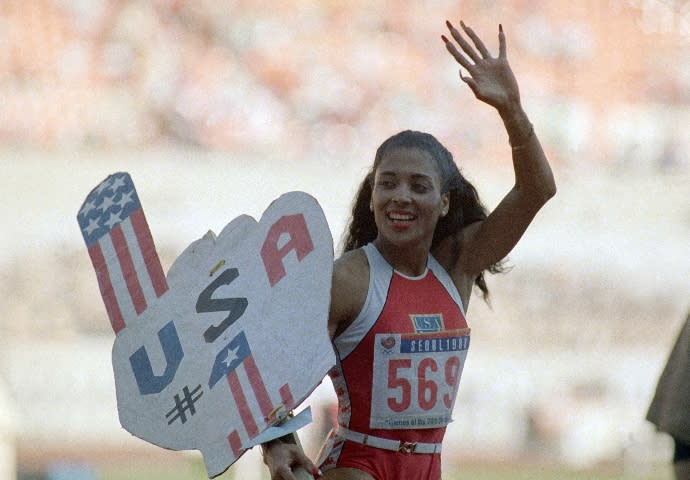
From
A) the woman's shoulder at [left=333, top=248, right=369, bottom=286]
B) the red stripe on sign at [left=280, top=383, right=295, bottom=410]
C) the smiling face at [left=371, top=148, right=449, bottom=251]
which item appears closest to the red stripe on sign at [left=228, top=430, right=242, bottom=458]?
the red stripe on sign at [left=280, top=383, right=295, bottom=410]

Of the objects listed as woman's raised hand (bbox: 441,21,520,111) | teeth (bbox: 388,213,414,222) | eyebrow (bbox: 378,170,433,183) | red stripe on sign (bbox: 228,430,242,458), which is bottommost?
red stripe on sign (bbox: 228,430,242,458)

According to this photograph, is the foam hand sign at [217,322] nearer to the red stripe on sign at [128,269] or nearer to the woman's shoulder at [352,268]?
the red stripe on sign at [128,269]

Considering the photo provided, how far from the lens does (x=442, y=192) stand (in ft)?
12.8

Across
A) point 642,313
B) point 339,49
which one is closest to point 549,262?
point 642,313

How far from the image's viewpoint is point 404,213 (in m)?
3.81

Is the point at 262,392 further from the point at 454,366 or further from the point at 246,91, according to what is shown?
the point at 246,91

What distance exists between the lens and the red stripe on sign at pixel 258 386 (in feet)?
11.1

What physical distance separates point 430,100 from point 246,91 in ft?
6.72

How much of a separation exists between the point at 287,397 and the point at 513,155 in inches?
39.6

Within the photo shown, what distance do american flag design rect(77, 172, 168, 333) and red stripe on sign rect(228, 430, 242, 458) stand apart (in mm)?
481

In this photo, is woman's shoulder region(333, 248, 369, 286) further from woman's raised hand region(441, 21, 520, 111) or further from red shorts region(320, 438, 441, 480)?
woman's raised hand region(441, 21, 520, 111)

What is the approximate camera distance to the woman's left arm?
3783 mm

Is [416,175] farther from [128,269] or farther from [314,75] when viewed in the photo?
[314,75]

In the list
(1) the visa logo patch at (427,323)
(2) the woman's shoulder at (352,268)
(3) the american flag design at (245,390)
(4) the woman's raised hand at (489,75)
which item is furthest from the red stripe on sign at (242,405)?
(4) the woman's raised hand at (489,75)
